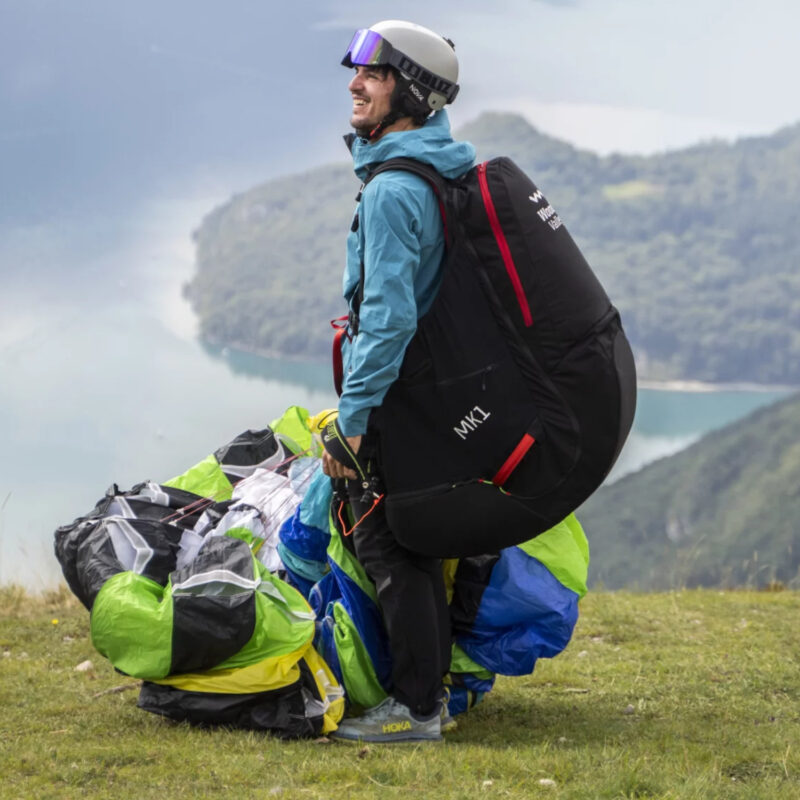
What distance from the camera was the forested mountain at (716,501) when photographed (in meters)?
56.4

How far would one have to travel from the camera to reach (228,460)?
16.2 feet

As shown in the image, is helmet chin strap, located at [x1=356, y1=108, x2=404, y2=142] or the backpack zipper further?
helmet chin strap, located at [x1=356, y1=108, x2=404, y2=142]

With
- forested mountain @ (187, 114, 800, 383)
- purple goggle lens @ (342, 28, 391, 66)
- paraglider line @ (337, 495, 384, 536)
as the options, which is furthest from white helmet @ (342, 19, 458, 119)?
forested mountain @ (187, 114, 800, 383)

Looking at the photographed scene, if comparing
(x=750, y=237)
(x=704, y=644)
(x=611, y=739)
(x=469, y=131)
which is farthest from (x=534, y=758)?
(x=469, y=131)

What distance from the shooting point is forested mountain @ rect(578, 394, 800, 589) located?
5638cm

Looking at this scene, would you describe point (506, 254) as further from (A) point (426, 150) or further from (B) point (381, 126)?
(B) point (381, 126)

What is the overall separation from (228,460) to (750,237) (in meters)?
103

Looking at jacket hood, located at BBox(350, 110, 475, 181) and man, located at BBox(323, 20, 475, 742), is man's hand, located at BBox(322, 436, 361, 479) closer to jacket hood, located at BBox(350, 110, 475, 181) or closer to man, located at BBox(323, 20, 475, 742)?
man, located at BBox(323, 20, 475, 742)

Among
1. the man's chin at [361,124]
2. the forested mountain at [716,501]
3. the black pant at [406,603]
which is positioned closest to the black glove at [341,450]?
the black pant at [406,603]

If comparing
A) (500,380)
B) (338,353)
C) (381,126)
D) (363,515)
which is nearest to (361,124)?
(381,126)

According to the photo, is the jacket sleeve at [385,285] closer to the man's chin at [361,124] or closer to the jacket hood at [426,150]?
the jacket hood at [426,150]

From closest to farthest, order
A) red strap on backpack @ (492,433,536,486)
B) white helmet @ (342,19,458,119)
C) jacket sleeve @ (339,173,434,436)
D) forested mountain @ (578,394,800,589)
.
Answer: jacket sleeve @ (339,173,434,436), red strap on backpack @ (492,433,536,486), white helmet @ (342,19,458,119), forested mountain @ (578,394,800,589)

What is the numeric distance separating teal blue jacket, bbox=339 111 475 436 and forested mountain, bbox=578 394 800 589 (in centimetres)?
4841

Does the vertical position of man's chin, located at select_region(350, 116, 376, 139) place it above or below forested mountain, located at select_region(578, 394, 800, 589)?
above
